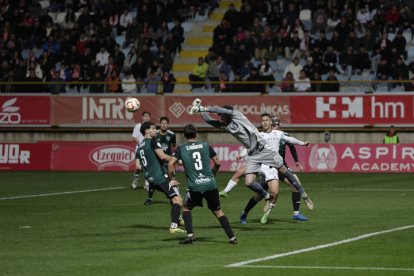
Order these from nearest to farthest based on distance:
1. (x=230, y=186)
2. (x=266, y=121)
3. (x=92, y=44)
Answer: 1. (x=230, y=186)
2. (x=266, y=121)
3. (x=92, y=44)

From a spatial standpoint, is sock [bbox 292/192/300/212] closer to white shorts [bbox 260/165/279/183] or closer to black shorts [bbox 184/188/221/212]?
white shorts [bbox 260/165/279/183]

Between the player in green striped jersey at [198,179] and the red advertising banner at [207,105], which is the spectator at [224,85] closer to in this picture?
the red advertising banner at [207,105]

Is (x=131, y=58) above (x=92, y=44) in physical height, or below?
below

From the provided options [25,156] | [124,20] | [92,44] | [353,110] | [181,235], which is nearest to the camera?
[181,235]

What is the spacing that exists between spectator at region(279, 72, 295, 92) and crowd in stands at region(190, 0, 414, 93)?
0.03m

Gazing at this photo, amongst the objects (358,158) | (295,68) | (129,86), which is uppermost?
(295,68)

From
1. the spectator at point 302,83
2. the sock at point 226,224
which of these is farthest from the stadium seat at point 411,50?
the sock at point 226,224

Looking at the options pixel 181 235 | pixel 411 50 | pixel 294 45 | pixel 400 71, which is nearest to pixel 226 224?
pixel 181 235

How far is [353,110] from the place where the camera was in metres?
41.2

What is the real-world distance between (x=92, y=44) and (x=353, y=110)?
39.3 ft

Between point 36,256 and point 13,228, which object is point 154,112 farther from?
point 36,256

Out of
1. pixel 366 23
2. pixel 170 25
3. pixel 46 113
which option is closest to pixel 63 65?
pixel 46 113

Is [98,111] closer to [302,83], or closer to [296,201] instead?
[302,83]

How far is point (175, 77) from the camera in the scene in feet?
149
